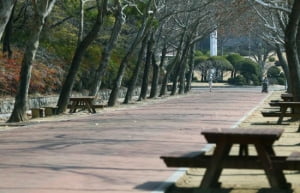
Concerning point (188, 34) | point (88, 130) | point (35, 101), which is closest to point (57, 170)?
point (88, 130)

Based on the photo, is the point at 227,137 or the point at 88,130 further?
the point at 88,130

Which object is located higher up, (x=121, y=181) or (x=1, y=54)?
(x=1, y=54)

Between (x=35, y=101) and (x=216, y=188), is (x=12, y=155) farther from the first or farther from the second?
(x=35, y=101)

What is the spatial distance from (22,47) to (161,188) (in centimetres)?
3204

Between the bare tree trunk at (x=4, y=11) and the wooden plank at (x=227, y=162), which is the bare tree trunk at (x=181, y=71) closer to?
the bare tree trunk at (x=4, y=11)

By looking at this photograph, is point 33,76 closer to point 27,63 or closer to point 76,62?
point 76,62

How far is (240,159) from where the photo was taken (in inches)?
422

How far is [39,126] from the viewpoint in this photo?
23.8 m

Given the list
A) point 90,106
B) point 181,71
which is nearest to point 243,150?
point 90,106

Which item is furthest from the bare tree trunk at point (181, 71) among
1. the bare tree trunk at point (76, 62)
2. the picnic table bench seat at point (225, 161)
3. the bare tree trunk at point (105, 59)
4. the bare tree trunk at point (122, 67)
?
the picnic table bench seat at point (225, 161)

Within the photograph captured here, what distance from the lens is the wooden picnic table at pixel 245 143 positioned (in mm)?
10336

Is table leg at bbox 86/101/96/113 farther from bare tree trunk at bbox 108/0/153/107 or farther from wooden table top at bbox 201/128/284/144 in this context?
wooden table top at bbox 201/128/284/144

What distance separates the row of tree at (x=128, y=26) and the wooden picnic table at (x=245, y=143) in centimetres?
476

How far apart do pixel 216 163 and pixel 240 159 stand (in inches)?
16.4
